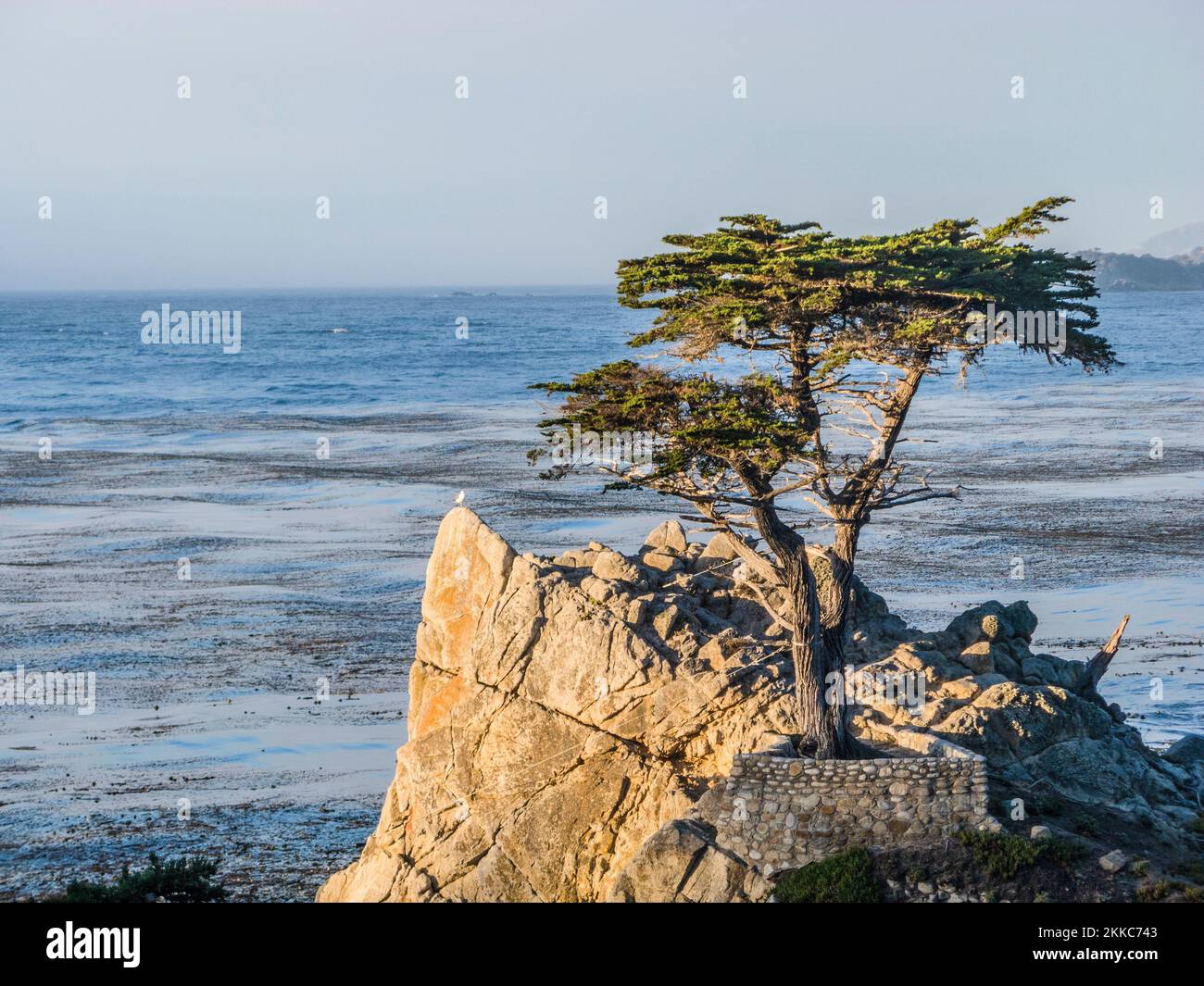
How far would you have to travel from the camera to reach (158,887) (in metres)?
22.8

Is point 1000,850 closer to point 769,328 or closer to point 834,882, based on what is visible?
point 834,882

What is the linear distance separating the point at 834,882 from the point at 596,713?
17.1 feet

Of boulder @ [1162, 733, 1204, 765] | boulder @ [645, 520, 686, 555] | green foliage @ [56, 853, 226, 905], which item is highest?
boulder @ [645, 520, 686, 555]

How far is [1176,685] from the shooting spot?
3194 cm

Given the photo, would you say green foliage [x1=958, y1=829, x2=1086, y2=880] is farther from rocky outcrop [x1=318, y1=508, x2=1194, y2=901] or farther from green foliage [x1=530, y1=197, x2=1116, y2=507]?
green foliage [x1=530, y1=197, x2=1116, y2=507]

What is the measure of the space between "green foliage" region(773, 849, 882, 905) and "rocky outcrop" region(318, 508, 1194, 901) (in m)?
1.99

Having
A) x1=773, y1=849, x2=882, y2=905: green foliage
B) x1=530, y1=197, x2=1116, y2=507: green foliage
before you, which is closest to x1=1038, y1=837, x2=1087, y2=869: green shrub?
x1=773, y1=849, x2=882, y2=905: green foliage

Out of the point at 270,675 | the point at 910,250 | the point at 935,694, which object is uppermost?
the point at 910,250

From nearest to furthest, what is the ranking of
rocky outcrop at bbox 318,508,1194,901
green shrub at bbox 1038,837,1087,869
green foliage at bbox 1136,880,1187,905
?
green foliage at bbox 1136,880,1187,905 < green shrub at bbox 1038,837,1087,869 < rocky outcrop at bbox 318,508,1194,901

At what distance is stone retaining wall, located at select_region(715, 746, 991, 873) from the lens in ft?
62.6

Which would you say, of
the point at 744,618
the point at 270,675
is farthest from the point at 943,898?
the point at 270,675
